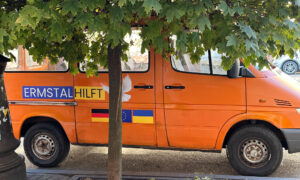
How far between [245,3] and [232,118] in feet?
8.75

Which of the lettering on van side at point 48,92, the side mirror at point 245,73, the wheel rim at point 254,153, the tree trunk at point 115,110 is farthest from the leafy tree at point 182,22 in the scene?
the lettering on van side at point 48,92

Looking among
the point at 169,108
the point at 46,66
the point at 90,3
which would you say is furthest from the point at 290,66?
the point at 90,3

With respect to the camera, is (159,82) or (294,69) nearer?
(159,82)

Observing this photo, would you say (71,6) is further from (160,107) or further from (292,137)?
(292,137)

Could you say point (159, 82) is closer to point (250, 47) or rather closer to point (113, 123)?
point (113, 123)

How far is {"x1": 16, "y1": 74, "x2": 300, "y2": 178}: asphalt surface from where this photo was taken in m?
5.53

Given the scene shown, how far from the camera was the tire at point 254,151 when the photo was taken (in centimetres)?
498

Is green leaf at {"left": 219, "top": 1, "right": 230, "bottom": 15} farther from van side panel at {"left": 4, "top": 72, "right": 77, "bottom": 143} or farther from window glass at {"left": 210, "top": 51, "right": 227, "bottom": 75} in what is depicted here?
van side panel at {"left": 4, "top": 72, "right": 77, "bottom": 143}

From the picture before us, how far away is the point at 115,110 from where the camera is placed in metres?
3.81

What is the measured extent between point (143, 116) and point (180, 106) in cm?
59

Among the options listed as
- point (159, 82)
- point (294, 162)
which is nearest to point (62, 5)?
point (159, 82)

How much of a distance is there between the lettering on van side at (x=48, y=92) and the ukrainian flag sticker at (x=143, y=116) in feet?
3.55

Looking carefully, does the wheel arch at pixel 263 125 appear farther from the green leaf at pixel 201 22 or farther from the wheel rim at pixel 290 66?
the wheel rim at pixel 290 66

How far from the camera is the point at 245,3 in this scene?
2.63 m
